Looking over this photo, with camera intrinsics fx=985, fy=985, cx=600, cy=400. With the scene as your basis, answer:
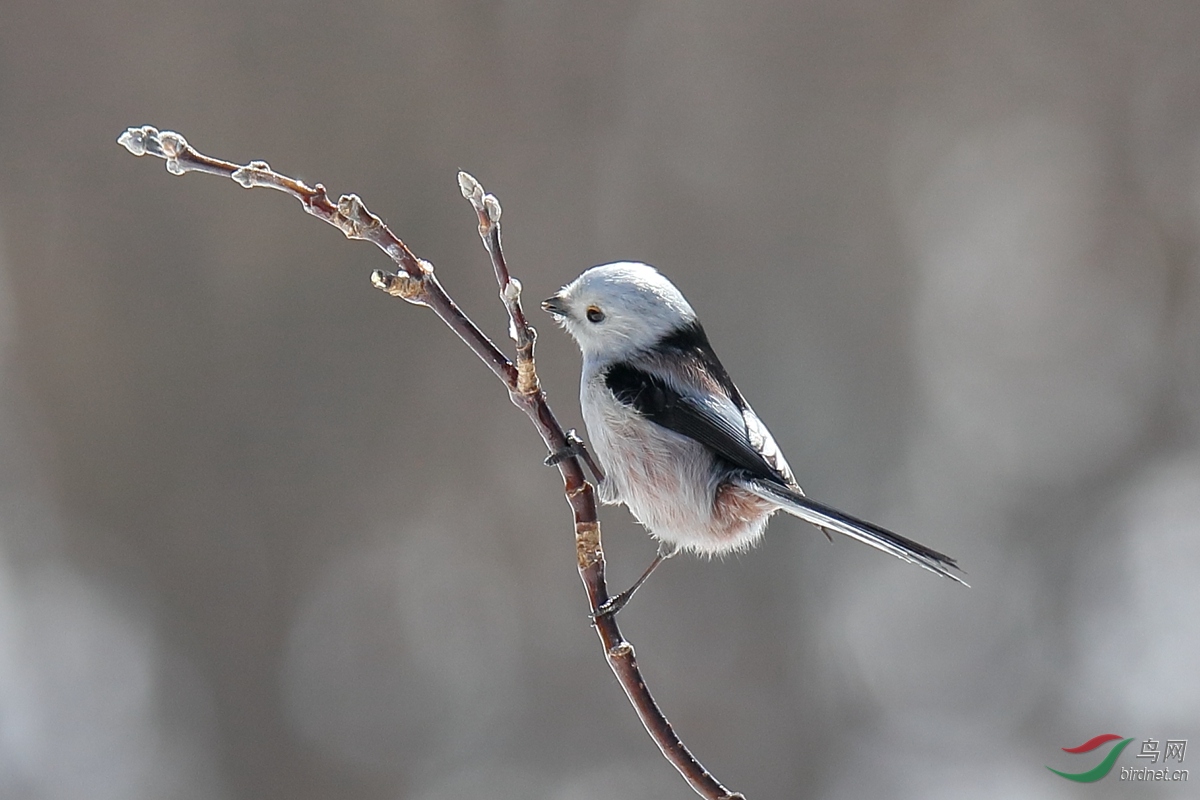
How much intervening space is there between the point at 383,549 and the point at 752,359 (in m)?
1.36

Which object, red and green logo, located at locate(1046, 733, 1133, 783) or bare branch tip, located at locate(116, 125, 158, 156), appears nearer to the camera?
bare branch tip, located at locate(116, 125, 158, 156)

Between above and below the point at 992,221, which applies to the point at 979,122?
above

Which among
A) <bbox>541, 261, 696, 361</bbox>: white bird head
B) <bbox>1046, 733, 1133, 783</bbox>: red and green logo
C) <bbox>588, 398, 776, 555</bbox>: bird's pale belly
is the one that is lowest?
<bbox>1046, 733, 1133, 783</bbox>: red and green logo

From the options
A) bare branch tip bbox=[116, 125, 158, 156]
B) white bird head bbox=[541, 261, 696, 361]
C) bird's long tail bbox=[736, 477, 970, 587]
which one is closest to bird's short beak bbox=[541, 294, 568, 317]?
white bird head bbox=[541, 261, 696, 361]

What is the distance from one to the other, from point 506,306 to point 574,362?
204cm

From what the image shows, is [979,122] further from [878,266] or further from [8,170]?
[8,170]

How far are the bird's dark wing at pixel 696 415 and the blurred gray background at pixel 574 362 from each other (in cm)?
143

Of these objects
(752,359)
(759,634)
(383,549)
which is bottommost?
(759,634)

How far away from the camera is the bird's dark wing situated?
4.76 feet

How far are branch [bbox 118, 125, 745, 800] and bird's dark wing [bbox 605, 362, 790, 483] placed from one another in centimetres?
41

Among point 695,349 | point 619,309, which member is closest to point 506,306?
point 619,309

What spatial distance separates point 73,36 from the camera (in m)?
2.90

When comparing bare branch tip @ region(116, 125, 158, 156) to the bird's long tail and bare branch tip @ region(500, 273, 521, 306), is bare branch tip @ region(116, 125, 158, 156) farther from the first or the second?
the bird's long tail

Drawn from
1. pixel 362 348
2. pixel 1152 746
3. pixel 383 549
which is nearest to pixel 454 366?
pixel 362 348
